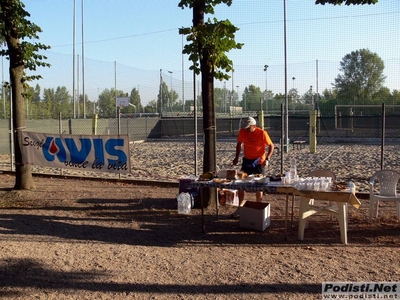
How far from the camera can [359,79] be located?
32.3 m

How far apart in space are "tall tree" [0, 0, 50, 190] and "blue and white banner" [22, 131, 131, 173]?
1.67 feet

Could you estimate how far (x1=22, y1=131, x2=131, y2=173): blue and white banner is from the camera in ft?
31.7

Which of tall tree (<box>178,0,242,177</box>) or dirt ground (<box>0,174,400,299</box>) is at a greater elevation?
tall tree (<box>178,0,242,177</box>)

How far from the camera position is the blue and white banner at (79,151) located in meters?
9.65

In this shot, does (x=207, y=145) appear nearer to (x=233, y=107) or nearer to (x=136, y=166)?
(x=136, y=166)

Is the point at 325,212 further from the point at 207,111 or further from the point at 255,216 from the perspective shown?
the point at 207,111

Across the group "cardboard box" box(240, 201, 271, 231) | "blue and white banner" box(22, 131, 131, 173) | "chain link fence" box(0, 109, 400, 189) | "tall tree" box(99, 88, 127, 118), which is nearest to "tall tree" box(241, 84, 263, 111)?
"chain link fence" box(0, 109, 400, 189)

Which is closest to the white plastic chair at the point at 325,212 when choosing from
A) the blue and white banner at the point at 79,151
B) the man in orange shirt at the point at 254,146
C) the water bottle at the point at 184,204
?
the man in orange shirt at the point at 254,146

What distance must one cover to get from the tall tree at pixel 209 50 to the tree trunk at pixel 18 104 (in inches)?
166

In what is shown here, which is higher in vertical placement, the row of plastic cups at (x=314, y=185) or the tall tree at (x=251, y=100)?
the tall tree at (x=251, y=100)

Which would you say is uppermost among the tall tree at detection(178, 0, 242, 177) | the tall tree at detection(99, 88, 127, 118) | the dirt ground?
the tall tree at detection(99, 88, 127, 118)

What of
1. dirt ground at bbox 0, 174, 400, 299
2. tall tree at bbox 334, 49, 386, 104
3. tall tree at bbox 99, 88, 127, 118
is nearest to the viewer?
dirt ground at bbox 0, 174, 400, 299

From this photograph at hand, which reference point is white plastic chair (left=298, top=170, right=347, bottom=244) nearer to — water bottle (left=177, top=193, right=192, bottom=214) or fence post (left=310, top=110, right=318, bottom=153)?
water bottle (left=177, top=193, right=192, bottom=214)

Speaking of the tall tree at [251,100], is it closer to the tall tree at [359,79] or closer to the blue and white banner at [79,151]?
the tall tree at [359,79]
